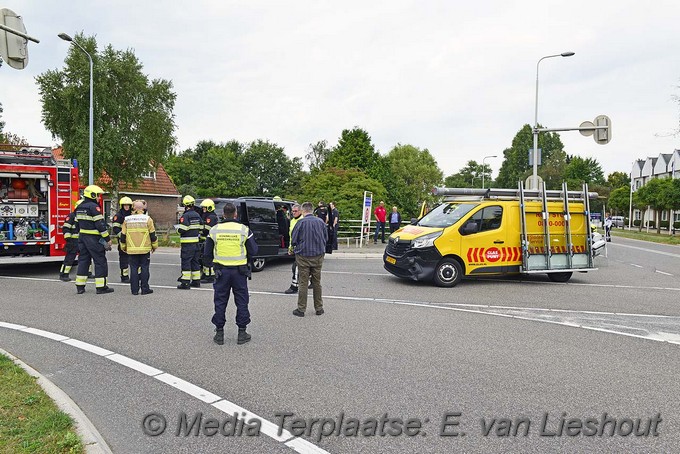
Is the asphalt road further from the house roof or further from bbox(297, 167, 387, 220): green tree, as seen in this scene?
the house roof

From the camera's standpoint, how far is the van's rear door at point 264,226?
12.8 m

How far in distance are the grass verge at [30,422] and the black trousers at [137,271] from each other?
474 centimetres

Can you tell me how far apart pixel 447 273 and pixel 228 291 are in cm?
580

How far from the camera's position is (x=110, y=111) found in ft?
98.8

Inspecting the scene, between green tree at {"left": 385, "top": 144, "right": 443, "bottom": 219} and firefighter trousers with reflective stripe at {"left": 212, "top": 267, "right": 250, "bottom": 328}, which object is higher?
green tree at {"left": 385, "top": 144, "right": 443, "bottom": 219}

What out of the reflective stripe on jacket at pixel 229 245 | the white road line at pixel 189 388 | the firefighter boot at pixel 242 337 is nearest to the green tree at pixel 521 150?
the reflective stripe on jacket at pixel 229 245

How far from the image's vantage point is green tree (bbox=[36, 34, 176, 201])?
2939 centimetres

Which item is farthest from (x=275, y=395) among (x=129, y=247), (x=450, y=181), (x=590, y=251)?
(x=450, y=181)

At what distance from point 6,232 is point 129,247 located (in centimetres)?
462

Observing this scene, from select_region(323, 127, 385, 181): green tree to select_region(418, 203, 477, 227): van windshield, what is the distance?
2551 centimetres

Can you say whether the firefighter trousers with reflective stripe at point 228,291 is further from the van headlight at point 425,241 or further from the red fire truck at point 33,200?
the red fire truck at point 33,200

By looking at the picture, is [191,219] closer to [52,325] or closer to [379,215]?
[52,325]

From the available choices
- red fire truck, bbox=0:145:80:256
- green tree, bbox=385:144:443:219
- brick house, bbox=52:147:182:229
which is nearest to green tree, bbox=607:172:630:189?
green tree, bbox=385:144:443:219

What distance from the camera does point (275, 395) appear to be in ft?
14.5
